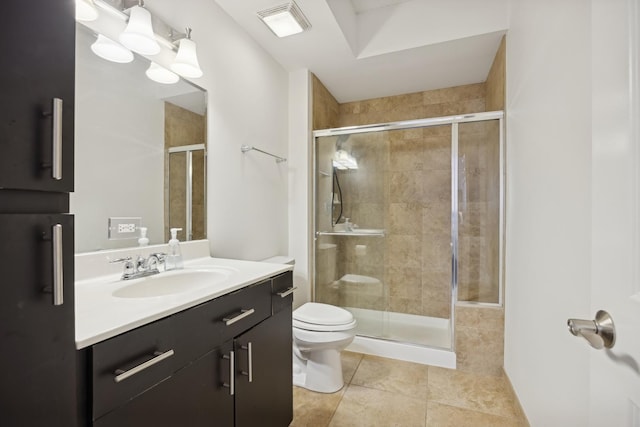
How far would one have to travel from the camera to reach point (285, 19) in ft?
5.94

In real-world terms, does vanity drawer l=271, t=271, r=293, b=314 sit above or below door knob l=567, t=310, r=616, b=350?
below

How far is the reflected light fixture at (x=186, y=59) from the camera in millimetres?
1443

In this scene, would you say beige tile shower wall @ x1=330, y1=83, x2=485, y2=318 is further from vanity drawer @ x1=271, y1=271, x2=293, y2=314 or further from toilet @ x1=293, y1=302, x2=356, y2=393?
vanity drawer @ x1=271, y1=271, x2=293, y2=314

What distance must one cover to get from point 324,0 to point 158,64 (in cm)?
101

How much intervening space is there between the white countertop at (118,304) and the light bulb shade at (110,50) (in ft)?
2.95

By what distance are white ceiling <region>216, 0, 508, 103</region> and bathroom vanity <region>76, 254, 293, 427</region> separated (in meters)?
1.63

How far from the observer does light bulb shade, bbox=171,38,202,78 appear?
1.44 m

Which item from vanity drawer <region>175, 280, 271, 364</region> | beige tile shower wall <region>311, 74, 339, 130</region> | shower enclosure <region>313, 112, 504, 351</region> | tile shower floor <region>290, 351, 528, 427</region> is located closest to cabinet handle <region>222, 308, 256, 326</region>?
vanity drawer <region>175, 280, 271, 364</region>

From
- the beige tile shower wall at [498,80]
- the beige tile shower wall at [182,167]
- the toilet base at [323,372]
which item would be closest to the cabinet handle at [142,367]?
the beige tile shower wall at [182,167]

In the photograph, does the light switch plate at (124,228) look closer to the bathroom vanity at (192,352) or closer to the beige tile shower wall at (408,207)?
the bathroom vanity at (192,352)

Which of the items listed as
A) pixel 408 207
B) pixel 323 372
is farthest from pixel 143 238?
pixel 408 207

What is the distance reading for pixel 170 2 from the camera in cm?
145

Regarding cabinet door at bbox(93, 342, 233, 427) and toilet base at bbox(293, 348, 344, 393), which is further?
toilet base at bbox(293, 348, 344, 393)

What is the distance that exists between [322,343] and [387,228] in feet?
5.05
